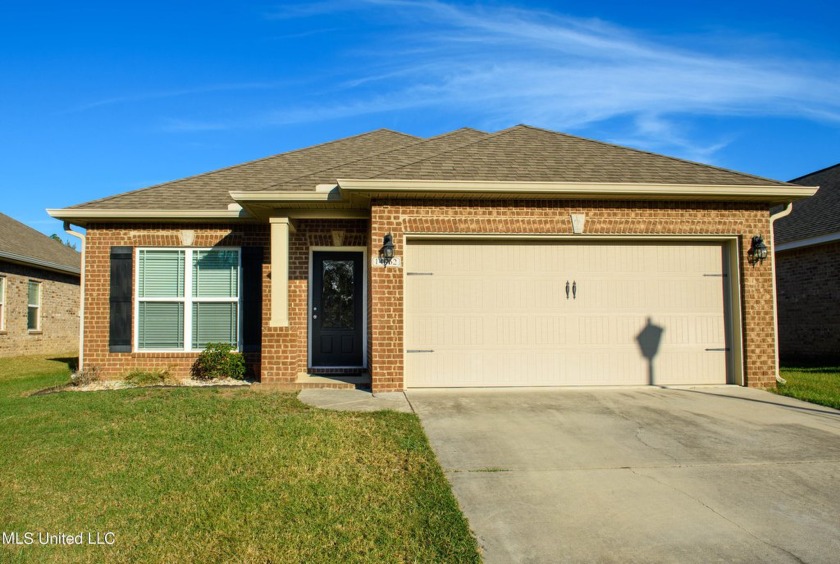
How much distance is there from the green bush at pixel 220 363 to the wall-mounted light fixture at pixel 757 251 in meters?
8.33

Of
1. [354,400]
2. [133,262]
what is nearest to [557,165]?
[354,400]

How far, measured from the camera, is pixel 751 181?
334 inches

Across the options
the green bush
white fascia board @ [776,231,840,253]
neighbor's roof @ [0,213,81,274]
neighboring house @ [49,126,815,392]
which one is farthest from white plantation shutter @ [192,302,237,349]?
white fascia board @ [776,231,840,253]

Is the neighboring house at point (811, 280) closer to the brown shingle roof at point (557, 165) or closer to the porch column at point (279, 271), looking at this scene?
the brown shingle roof at point (557, 165)

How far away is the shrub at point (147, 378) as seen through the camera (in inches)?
358

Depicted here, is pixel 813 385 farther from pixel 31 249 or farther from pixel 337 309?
pixel 31 249

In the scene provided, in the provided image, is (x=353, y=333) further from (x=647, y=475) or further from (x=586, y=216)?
(x=647, y=475)

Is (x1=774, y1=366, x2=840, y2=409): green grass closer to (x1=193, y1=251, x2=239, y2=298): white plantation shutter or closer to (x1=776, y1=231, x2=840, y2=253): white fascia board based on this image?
(x1=776, y1=231, x2=840, y2=253): white fascia board

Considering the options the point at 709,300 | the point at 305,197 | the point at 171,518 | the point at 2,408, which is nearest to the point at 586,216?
the point at 709,300

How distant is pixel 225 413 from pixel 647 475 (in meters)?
4.62

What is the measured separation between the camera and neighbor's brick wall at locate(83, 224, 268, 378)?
968 cm

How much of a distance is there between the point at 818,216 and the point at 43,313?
2149 centimetres

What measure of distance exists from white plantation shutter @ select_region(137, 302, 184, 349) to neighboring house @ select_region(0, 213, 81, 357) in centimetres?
728

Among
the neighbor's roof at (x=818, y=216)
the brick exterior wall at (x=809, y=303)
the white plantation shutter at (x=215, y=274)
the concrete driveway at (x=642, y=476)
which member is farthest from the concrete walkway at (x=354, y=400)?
the neighbor's roof at (x=818, y=216)
